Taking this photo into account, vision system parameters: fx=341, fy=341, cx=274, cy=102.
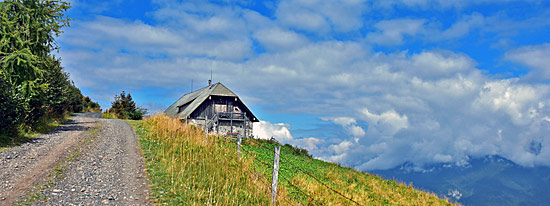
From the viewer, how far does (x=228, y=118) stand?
42.9 m

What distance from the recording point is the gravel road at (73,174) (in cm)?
915

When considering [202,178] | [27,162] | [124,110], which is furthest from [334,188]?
[124,110]

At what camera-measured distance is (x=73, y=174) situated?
11406 millimetres

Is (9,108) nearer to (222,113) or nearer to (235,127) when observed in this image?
(222,113)

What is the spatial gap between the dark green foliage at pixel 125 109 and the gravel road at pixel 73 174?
1258 inches

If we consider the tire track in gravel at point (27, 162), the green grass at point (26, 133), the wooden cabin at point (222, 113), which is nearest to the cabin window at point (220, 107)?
the wooden cabin at point (222, 113)

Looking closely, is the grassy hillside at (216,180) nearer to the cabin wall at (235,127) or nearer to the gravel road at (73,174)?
the gravel road at (73,174)

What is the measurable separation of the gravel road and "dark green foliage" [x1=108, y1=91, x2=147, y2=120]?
31959 millimetres

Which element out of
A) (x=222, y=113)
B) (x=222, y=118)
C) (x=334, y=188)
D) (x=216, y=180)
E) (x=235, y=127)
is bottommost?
(x=334, y=188)

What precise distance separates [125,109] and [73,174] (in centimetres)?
4299

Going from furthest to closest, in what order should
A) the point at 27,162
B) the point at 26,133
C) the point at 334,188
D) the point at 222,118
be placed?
the point at 222,118 < the point at 26,133 < the point at 334,188 < the point at 27,162

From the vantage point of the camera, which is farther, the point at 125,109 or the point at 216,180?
the point at 125,109

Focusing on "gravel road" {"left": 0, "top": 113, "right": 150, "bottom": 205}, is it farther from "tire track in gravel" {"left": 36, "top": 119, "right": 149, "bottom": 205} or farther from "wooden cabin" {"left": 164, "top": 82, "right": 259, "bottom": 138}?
"wooden cabin" {"left": 164, "top": 82, "right": 259, "bottom": 138}

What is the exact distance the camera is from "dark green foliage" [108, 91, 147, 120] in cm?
4869
